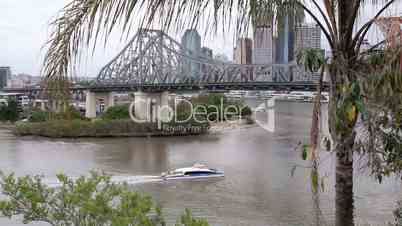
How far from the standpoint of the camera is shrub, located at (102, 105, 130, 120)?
14.9m

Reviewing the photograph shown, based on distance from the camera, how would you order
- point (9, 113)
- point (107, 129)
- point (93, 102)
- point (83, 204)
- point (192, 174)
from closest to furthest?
1. point (83, 204)
2. point (192, 174)
3. point (107, 129)
4. point (93, 102)
5. point (9, 113)

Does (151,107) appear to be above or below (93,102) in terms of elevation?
below

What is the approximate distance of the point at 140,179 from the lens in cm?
655

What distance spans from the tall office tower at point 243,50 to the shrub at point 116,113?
13877mm

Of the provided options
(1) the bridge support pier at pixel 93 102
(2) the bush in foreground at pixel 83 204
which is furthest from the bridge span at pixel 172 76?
(2) the bush in foreground at pixel 83 204

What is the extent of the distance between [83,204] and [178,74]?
49.4 ft

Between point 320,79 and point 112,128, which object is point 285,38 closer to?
point 320,79

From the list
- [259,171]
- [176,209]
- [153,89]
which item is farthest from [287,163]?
[153,89]

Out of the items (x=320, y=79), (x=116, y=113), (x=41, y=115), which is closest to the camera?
(x=320, y=79)

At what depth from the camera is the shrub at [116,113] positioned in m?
14.9

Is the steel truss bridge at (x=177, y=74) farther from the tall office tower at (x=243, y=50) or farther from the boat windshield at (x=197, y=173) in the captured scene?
the tall office tower at (x=243, y=50)

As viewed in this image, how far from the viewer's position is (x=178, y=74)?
16.4 meters

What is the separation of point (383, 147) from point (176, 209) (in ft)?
13.0
